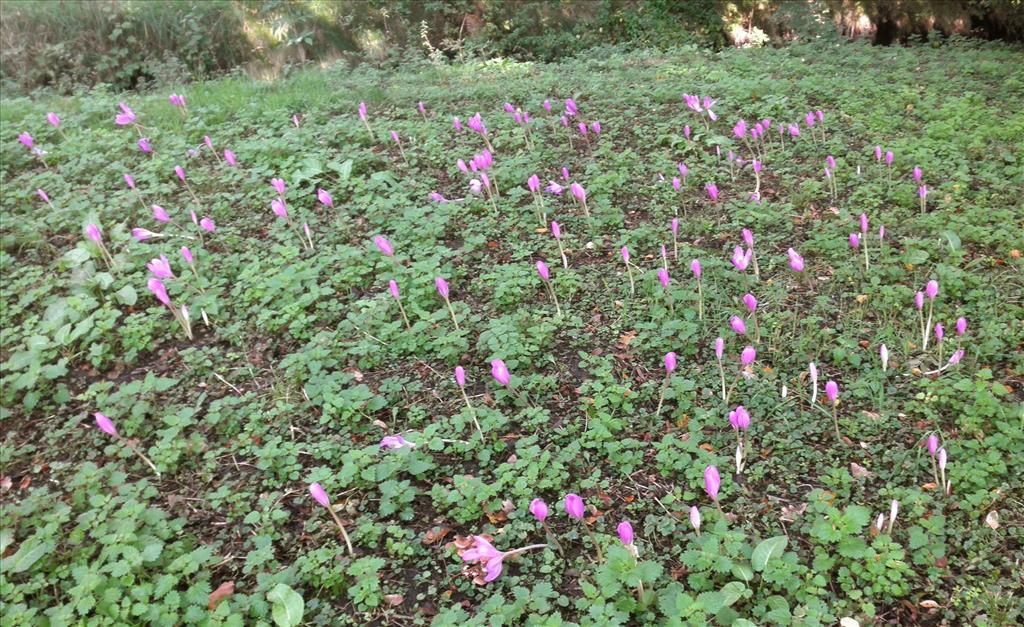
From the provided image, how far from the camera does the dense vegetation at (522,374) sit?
2.60 metres

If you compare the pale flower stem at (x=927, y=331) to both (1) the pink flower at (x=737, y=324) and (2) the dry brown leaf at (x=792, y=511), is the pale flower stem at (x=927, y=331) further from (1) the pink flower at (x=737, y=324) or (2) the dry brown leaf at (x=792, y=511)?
(2) the dry brown leaf at (x=792, y=511)

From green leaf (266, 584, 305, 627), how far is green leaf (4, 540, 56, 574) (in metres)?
0.89

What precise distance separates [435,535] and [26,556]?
1.50m

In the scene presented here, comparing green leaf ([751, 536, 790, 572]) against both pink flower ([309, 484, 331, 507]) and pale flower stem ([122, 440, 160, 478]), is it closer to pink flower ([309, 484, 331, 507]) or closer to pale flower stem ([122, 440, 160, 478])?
pink flower ([309, 484, 331, 507])

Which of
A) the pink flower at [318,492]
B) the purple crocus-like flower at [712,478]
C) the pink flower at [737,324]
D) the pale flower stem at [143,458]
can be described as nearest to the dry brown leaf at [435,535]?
the pink flower at [318,492]

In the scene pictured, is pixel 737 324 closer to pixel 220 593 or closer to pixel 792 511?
pixel 792 511

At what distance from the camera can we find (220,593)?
2672mm

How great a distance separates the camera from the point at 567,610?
8.32ft

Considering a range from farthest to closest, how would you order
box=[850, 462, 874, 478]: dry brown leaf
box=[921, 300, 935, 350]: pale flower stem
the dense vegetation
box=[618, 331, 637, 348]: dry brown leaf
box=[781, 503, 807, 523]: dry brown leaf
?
box=[618, 331, 637, 348]: dry brown leaf < box=[921, 300, 935, 350]: pale flower stem < box=[850, 462, 874, 478]: dry brown leaf < box=[781, 503, 807, 523]: dry brown leaf < the dense vegetation

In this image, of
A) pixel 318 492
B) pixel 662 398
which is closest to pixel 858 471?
pixel 662 398

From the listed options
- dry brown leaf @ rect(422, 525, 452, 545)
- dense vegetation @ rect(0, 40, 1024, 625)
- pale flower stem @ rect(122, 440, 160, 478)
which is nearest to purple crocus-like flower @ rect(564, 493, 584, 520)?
dense vegetation @ rect(0, 40, 1024, 625)

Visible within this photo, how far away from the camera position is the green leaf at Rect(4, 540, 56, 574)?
2666mm

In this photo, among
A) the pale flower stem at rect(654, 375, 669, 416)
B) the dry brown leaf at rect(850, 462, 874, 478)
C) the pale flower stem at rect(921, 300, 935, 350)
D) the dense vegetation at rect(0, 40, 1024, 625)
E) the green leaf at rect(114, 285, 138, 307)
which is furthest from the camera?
the green leaf at rect(114, 285, 138, 307)

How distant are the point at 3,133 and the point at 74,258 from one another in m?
2.79
